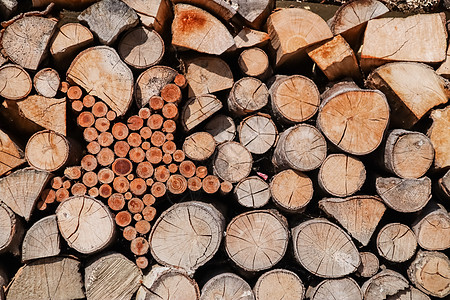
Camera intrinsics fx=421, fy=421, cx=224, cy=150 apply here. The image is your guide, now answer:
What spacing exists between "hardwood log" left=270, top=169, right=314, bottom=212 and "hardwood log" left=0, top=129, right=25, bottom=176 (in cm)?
187

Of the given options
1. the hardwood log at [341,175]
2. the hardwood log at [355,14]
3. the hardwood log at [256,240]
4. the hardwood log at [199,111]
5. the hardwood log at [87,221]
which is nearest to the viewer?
the hardwood log at [87,221]

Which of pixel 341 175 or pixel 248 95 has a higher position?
pixel 248 95

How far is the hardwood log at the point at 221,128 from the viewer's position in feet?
11.0

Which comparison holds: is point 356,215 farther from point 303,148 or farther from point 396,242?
point 303,148

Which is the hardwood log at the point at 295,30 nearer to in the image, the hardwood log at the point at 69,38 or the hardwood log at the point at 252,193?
the hardwood log at the point at 252,193

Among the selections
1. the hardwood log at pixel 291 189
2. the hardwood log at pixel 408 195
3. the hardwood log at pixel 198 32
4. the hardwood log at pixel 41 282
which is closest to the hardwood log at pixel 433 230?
the hardwood log at pixel 408 195

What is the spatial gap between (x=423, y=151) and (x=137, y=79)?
220 cm

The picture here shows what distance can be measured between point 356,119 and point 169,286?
180cm

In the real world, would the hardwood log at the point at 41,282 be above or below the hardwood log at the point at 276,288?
above

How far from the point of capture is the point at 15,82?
297 centimetres

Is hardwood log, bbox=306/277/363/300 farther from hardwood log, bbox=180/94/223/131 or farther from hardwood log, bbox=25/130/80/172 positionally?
hardwood log, bbox=25/130/80/172

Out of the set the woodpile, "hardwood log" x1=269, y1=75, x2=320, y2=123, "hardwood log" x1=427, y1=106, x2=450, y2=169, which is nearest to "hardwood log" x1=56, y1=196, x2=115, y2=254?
the woodpile

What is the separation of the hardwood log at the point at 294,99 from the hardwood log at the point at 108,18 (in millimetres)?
1205

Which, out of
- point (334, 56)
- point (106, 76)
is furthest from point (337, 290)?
point (106, 76)
